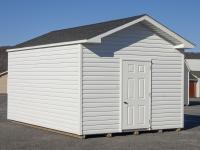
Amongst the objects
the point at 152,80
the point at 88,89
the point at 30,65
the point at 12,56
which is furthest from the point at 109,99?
the point at 12,56

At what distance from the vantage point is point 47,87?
58.1ft

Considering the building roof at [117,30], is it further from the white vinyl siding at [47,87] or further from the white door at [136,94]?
the white door at [136,94]

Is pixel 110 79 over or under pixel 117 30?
under

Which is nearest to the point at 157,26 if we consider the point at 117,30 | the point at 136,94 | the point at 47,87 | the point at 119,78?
the point at 117,30

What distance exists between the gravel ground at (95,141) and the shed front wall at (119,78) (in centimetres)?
51

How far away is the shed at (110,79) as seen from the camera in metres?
15.9

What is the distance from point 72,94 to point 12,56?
17.5 ft

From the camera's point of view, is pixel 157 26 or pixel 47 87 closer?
pixel 157 26

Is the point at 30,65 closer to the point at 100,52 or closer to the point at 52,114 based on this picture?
the point at 52,114

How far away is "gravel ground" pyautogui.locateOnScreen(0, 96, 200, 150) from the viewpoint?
13968mm

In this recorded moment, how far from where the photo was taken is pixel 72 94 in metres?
16.1

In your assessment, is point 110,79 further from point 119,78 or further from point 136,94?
point 136,94

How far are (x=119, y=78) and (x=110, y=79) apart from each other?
1.14 ft

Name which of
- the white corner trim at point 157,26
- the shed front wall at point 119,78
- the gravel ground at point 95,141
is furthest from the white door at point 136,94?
the white corner trim at point 157,26
